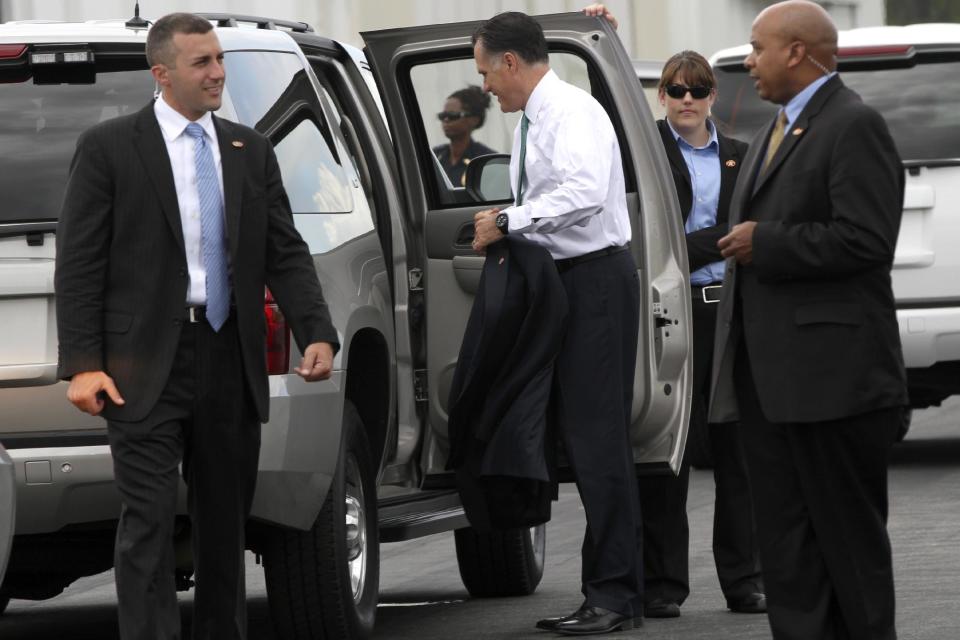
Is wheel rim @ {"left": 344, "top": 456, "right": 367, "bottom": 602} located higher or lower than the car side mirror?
lower

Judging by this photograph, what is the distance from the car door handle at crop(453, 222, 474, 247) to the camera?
24.7ft

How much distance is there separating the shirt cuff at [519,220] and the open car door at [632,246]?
1.91 feet

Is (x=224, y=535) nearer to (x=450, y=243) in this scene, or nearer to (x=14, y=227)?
(x=14, y=227)

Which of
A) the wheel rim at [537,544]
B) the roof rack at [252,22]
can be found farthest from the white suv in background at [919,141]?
the roof rack at [252,22]

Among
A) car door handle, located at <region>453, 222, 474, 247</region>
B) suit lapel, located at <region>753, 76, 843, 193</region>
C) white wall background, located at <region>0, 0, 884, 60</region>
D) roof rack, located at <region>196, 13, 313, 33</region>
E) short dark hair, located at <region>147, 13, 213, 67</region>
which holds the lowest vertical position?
car door handle, located at <region>453, 222, 474, 247</region>

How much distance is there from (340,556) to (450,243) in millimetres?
1377

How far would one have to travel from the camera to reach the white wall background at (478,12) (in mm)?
18891

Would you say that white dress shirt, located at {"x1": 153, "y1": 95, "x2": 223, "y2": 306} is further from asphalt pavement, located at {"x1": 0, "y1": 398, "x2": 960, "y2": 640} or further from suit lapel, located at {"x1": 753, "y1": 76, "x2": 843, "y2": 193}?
asphalt pavement, located at {"x1": 0, "y1": 398, "x2": 960, "y2": 640}

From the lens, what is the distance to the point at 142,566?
5629 millimetres

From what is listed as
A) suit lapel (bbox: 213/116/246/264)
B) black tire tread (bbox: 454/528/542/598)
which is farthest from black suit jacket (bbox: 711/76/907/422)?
black tire tread (bbox: 454/528/542/598)

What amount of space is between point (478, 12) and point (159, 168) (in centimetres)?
1700

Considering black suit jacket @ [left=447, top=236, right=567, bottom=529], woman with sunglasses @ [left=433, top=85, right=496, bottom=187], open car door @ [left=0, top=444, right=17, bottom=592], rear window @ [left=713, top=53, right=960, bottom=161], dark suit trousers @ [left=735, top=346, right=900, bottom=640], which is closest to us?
dark suit trousers @ [left=735, top=346, right=900, bottom=640]

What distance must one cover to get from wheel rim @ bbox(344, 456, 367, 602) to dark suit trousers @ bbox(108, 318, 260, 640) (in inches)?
37.0

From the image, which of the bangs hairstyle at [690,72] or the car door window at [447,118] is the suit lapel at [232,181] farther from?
the bangs hairstyle at [690,72]
